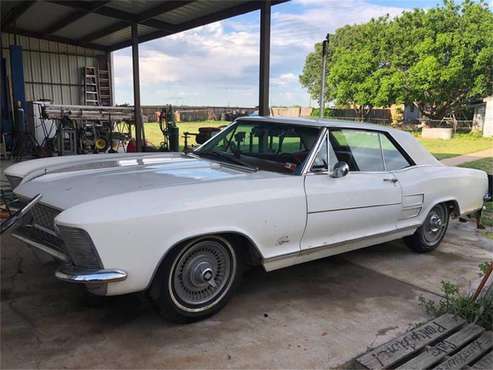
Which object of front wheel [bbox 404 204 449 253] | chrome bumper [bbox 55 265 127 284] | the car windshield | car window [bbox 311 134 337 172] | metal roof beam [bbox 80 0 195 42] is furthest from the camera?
metal roof beam [bbox 80 0 195 42]

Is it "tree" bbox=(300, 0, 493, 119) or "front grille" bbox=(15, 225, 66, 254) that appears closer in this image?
"front grille" bbox=(15, 225, 66, 254)

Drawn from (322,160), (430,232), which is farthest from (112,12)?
(430,232)

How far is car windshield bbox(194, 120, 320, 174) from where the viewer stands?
3.70 meters

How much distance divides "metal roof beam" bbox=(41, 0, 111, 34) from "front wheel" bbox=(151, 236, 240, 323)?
8265mm

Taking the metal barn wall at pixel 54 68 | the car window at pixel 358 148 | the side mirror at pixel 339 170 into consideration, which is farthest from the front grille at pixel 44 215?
the metal barn wall at pixel 54 68

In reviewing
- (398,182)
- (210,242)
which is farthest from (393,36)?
(210,242)

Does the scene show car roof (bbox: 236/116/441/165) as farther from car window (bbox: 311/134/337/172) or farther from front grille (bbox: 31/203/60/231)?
front grille (bbox: 31/203/60/231)

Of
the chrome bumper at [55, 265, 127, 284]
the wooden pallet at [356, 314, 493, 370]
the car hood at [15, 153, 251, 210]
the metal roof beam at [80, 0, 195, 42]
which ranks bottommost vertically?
the wooden pallet at [356, 314, 493, 370]

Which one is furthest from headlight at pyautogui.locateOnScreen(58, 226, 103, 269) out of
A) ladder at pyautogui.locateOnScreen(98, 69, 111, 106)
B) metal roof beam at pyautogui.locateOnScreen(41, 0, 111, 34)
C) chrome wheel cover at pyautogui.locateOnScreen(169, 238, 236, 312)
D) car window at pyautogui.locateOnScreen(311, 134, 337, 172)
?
ladder at pyautogui.locateOnScreen(98, 69, 111, 106)

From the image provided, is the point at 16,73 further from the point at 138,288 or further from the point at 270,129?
the point at 138,288

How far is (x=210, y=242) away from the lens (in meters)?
2.97

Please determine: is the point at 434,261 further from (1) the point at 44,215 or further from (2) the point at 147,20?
(2) the point at 147,20

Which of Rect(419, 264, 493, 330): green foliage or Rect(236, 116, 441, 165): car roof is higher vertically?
Rect(236, 116, 441, 165): car roof

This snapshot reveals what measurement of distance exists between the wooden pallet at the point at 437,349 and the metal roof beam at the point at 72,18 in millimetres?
9240
